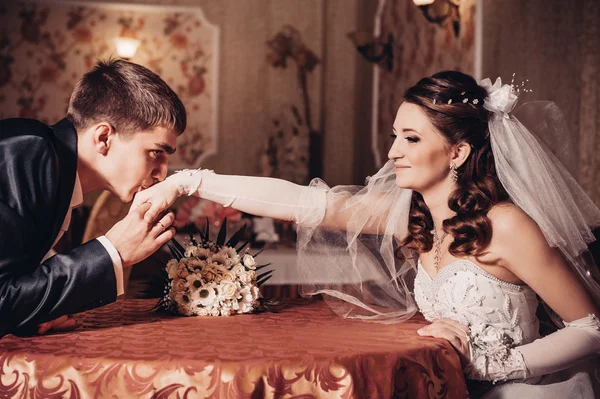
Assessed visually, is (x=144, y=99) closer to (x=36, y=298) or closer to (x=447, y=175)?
(x=36, y=298)

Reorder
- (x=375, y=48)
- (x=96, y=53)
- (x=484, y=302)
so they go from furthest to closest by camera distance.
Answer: (x=96, y=53)
(x=375, y=48)
(x=484, y=302)

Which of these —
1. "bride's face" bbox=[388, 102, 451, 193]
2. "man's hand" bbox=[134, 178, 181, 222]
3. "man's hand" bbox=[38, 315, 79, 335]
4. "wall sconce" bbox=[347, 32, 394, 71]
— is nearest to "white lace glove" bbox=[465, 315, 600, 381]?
"bride's face" bbox=[388, 102, 451, 193]

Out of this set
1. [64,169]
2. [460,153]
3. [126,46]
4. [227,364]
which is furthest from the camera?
[126,46]

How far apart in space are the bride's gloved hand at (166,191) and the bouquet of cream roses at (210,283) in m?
0.17

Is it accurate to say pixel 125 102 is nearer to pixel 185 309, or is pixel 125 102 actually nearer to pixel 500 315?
pixel 185 309

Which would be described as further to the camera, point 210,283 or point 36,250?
point 210,283

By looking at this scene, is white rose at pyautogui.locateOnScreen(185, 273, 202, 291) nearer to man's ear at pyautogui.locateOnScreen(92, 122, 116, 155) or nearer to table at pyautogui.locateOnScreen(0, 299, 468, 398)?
table at pyautogui.locateOnScreen(0, 299, 468, 398)

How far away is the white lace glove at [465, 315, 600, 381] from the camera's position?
2344 mm

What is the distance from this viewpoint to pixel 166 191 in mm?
2652

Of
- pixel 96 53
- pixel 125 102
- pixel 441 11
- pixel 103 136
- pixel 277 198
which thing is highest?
pixel 96 53

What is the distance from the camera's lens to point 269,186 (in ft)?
9.43

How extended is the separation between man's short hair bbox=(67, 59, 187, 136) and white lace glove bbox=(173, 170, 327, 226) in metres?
0.23

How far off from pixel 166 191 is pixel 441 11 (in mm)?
3781

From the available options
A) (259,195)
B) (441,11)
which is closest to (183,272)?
(259,195)
